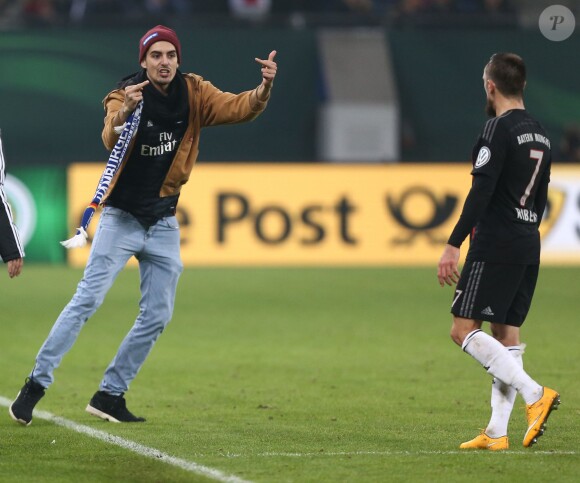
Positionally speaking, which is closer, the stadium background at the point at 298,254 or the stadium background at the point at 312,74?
the stadium background at the point at 298,254

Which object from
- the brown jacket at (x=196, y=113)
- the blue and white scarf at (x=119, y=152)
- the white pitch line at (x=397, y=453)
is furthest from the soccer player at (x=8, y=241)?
the white pitch line at (x=397, y=453)

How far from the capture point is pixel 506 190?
7.32 m

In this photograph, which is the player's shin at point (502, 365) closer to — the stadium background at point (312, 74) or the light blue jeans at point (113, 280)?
the light blue jeans at point (113, 280)

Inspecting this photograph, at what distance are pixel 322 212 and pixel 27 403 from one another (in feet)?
40.7

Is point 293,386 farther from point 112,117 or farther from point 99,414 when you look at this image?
point 112,117

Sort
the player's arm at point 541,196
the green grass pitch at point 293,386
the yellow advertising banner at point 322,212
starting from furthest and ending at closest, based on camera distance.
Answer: the yellow advertising banner at point 322,212 < the player's arm at point 541,196 < the green grass pitch at point 293,386

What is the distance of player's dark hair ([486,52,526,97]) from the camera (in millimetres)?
7262

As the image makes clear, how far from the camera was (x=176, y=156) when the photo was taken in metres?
8.30


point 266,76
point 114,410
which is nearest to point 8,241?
point 114,410

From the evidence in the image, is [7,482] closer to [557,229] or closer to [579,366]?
[579,366]

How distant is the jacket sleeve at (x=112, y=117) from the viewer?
311 inches

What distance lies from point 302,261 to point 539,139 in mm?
13069

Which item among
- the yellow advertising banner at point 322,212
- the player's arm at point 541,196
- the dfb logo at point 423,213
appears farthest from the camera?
the dfb logo at point 423,213

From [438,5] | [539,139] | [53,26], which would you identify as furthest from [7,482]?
[438,5]
